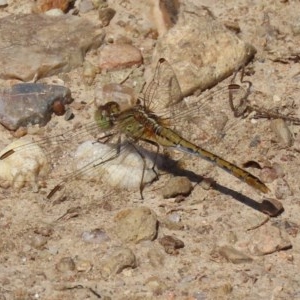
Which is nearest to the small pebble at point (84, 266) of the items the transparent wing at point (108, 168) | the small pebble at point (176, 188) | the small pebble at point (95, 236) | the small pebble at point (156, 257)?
the small pebble at point (95, 236)

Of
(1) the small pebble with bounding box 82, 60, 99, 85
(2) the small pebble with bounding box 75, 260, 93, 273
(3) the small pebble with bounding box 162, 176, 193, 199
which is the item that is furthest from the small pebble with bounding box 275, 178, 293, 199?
(1) the small pebble with bounding box 82, 60, 99, 85

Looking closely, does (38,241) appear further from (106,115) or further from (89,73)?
(89,73)

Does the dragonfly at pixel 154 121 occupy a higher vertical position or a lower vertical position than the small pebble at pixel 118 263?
higher

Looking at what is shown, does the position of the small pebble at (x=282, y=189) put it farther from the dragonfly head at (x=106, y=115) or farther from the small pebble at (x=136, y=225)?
the dragonfly head at (x=106, y=115)

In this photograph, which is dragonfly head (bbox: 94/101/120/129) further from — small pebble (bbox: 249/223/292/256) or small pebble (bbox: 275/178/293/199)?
small pebble (bbox: 249/223/292/256)

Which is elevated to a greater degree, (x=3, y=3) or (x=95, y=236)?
(x=3, y=3)

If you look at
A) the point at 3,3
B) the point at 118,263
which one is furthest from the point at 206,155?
the point at 3,3
